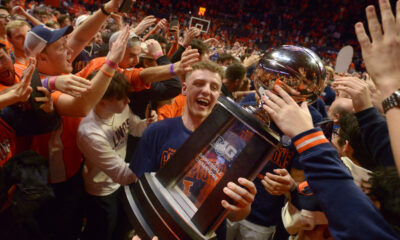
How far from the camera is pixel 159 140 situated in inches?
65.2

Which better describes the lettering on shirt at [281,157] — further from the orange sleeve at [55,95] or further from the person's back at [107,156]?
the orange sleeve at [55,95]

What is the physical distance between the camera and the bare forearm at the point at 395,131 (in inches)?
37.7

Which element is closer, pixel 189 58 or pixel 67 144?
pixel 189 58

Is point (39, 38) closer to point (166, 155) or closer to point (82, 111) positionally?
point (82, 111)

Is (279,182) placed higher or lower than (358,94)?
lower

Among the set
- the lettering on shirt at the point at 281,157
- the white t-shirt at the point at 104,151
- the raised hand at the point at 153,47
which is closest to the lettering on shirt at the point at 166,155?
the white t-shirt at the point at 104,151

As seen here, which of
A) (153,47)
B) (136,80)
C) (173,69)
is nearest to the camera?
(173,69)

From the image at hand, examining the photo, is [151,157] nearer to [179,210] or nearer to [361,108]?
[179,210]

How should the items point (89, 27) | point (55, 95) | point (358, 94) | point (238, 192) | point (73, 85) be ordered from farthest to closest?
point (89, 27) → point (55, 95) → point (73, 85) → point (358, 94) → point (238, 192)

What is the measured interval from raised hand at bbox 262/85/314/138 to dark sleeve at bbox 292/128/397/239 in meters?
0.03

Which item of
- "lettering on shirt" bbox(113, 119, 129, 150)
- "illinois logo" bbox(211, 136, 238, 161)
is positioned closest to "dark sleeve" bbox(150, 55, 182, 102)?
"lettering on shirt" bbox(113, 119, 129, 150)

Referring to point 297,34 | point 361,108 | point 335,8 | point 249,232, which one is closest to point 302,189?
point 361,108

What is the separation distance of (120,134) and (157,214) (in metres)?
1.49

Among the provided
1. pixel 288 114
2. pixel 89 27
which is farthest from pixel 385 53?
pixel 89 27
